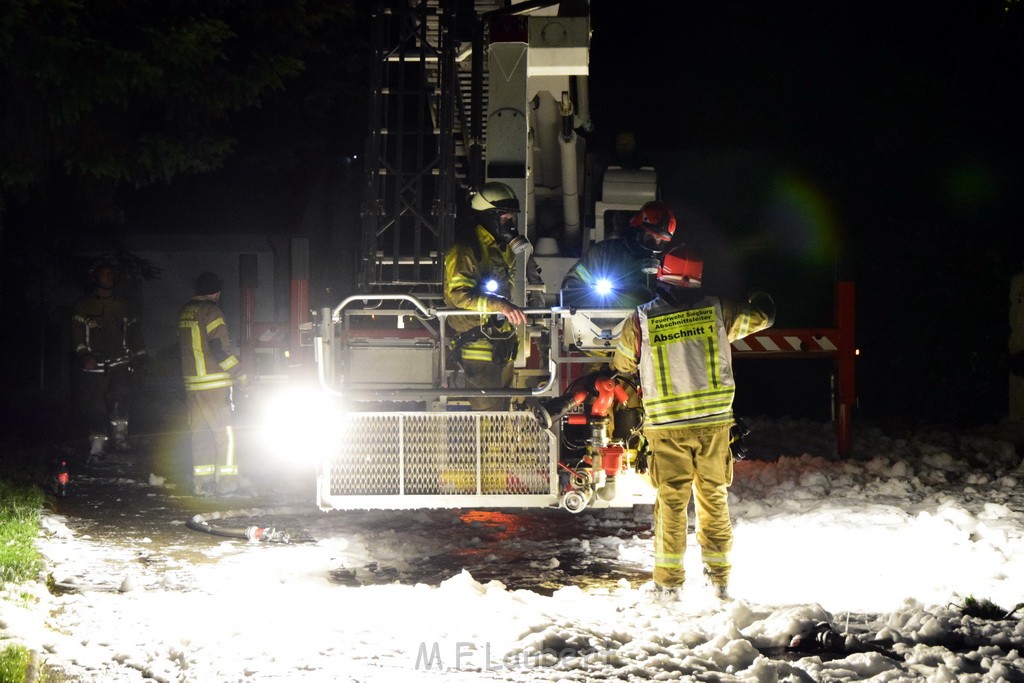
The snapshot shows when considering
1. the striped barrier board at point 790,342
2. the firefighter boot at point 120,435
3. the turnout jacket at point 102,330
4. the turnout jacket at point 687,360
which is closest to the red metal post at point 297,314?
the turnout jacket at point 102,330

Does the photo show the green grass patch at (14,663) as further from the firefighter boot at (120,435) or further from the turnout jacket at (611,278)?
the firefighter boot at (120,435)

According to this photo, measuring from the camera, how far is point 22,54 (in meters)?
12.1

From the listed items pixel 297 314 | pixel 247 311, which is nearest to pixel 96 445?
pixel 247 311

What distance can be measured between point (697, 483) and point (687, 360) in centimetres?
66

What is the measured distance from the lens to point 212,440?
33.9 feet

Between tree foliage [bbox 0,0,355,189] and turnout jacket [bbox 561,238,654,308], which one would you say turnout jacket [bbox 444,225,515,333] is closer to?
turnout jacket [bbox 561,238,654,308]

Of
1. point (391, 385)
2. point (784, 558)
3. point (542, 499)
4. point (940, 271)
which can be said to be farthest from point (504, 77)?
point (940, 271)

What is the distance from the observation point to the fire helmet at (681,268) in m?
6.56

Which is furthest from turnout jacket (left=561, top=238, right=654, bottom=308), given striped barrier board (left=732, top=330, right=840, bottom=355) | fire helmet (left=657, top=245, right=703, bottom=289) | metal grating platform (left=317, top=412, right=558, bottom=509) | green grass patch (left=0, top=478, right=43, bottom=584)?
green grass patch (left=0, top=478, right=43, bottom=584)

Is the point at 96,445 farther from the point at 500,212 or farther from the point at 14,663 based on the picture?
the point at 14,663

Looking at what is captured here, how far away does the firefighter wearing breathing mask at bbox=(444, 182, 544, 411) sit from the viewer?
7891 mm

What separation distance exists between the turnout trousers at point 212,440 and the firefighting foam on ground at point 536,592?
27 cm

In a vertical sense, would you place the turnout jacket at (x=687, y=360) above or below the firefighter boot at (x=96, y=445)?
above

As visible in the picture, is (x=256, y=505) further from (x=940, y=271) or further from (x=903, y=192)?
(x=903, y=192)
